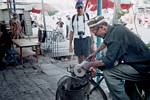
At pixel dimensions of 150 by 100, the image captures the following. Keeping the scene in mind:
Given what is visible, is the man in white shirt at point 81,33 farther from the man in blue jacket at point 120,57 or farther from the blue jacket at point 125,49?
the blue jacket at point 125,49

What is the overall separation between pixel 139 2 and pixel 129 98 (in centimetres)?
656

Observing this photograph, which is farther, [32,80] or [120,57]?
[32,80]

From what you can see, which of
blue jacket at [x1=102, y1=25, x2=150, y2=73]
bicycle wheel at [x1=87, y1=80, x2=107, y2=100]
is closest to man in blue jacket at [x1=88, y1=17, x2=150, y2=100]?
blue jacket at [x1=102, y1=25, x2=150, y2=73]

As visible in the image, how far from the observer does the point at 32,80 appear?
925 cm

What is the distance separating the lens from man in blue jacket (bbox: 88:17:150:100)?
4.66m

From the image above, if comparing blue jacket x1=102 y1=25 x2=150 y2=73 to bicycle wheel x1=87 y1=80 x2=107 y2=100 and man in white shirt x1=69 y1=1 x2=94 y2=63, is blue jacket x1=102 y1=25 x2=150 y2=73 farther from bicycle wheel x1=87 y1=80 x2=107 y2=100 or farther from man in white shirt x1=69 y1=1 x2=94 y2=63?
man in white shirt x1=69 y1=1 x2=94 y2=63

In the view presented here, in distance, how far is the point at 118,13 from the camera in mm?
6793

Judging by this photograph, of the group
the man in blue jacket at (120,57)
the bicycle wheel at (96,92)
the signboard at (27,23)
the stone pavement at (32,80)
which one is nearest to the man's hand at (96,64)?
the man in blue jacket at (120,57)

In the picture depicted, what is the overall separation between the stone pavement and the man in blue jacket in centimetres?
262

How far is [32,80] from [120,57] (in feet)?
16.4

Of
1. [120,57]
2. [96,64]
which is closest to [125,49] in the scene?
[120,57]

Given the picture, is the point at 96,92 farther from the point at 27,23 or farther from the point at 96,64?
the point at 27,23

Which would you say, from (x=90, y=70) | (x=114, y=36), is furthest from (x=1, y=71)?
(x=114, y=36)

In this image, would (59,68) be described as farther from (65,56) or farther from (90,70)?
(90,70)
